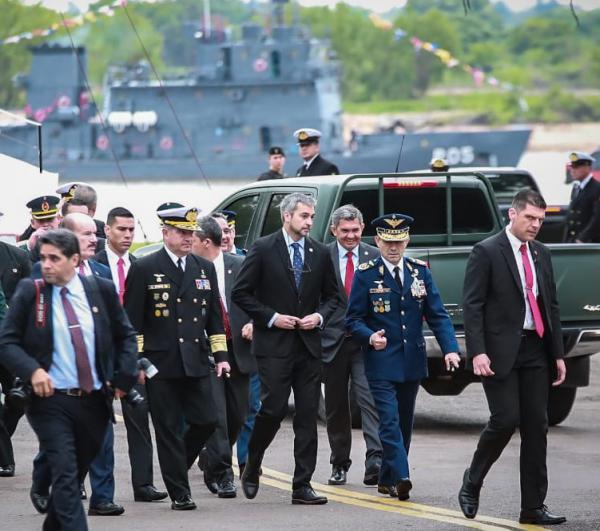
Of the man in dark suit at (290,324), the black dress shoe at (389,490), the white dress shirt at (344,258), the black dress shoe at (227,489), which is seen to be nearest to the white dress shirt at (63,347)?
the man in dark suit at (290,324)

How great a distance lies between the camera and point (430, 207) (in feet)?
41.8

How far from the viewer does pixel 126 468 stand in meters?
10.5

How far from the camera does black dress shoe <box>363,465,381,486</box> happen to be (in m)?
9.84

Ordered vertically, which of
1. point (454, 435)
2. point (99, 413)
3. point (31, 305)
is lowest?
point (454, 435)

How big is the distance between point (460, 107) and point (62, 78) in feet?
126

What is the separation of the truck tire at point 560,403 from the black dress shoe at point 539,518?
4.44 m

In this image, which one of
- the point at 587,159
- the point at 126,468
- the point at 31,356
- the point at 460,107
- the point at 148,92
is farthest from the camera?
the point at 460,107

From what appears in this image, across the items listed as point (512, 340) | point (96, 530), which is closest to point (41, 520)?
point (96, 530)

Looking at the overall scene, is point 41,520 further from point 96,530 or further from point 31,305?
point 31,305

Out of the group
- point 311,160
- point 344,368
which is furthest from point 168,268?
point 311,160

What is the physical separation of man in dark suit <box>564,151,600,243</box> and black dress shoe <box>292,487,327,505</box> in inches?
364

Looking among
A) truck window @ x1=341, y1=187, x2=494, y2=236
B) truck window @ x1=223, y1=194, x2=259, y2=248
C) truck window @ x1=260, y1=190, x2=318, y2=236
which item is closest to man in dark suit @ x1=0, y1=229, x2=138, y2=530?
truck window @ x1=260, y1=190, x2=318, y2=236

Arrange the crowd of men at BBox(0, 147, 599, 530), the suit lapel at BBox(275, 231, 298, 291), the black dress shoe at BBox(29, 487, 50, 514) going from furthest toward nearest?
the suit lapel at BBox(275, 231, 298, 291) → the black dress shoe at BBox(29, 487, 50, 514) → the crowd of men at BBox(0, 147, 599, 530)

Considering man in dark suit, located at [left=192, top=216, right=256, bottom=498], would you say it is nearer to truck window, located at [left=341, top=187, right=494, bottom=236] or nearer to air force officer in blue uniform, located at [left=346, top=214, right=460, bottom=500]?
air force officer in blue uniform, located at [left=346, top=214, right=460, bottom=500]
